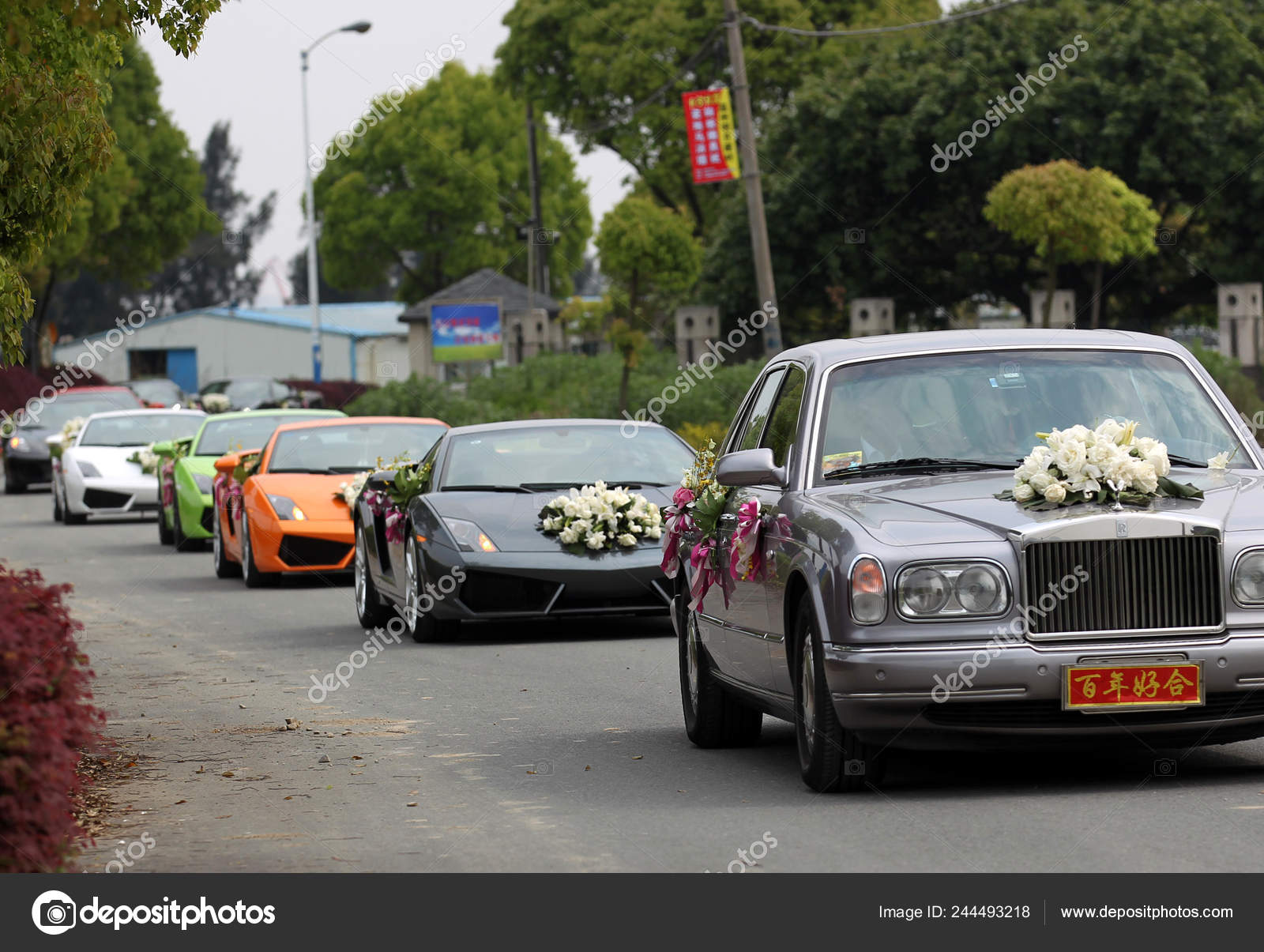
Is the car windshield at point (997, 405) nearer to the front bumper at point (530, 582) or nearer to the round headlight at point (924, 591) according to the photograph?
the round headlight at point (924, 591)

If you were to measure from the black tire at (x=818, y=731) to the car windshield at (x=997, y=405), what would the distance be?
2.94 feet

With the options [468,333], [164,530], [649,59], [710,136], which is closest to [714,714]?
[164,530]

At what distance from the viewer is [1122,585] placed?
7.23 meters

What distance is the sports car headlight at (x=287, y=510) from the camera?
18703mm

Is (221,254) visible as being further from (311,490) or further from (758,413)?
(758,413)

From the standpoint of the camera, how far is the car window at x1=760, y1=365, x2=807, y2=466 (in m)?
8.69

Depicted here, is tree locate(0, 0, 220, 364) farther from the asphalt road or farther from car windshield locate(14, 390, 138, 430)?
car windshield locate(14, 390, 138, 430)

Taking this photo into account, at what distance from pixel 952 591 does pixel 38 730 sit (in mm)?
3100

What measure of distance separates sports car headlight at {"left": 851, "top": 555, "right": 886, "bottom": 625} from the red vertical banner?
111 feet

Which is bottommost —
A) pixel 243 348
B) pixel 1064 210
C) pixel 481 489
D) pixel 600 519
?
pixel 243 348

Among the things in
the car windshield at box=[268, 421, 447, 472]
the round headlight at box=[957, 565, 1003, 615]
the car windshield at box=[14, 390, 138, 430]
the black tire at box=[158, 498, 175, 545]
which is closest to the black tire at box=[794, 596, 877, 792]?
the round headlight at box=[957, 565, 1003, 615]

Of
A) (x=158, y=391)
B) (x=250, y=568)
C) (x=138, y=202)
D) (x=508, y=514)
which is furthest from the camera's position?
(x=138, y=202)

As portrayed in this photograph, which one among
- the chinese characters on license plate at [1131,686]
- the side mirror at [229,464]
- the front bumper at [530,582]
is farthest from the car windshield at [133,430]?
the chinese characters on license plate at [1131,686]

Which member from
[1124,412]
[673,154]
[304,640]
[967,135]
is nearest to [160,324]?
[673,154]
